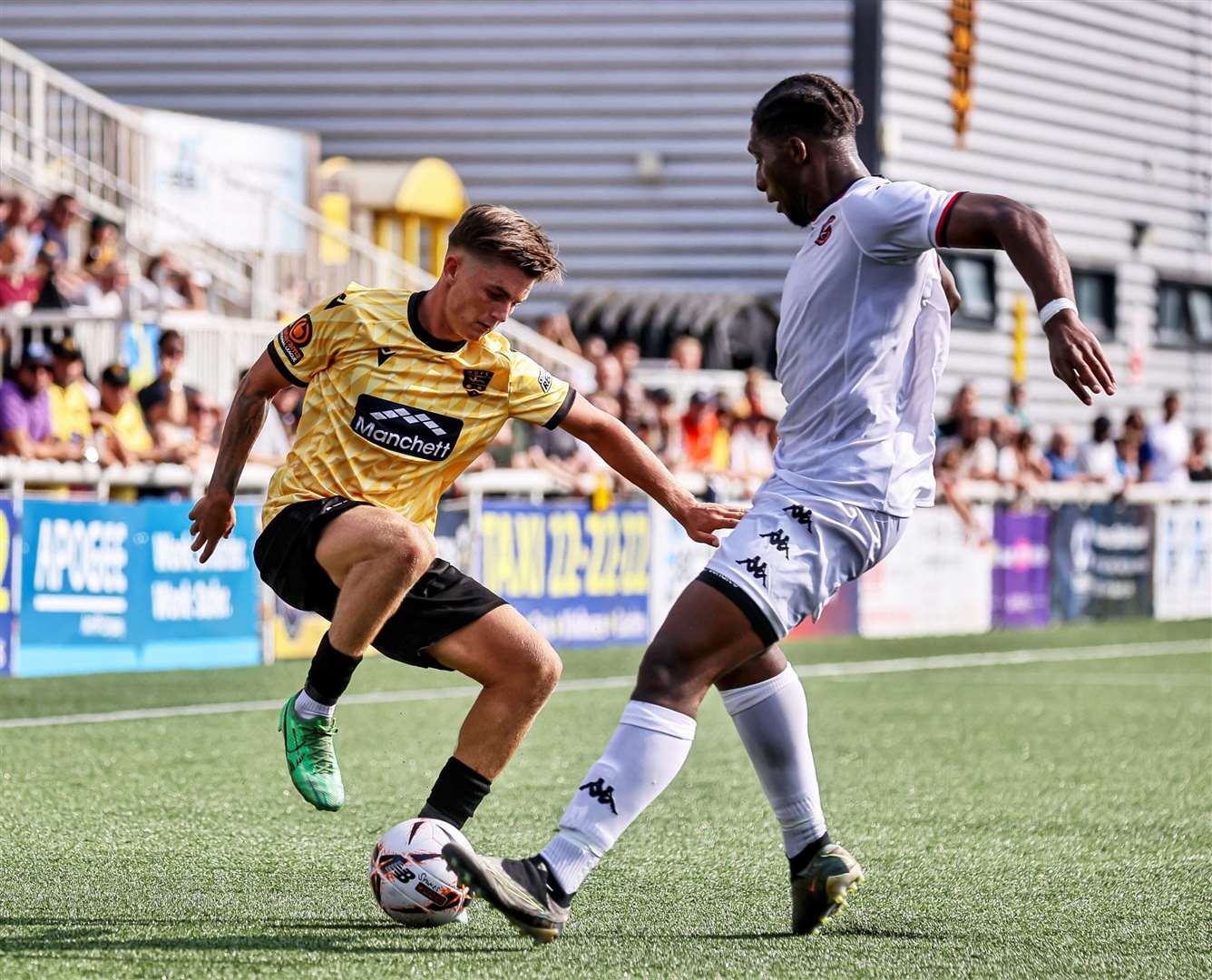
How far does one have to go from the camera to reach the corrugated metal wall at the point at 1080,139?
2397 cm

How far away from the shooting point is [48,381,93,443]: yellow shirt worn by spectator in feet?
42.6

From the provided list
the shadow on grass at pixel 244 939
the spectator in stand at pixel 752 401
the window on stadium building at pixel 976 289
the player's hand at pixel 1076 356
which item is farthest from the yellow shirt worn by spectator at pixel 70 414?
the window on stadium building at pixel 976 289

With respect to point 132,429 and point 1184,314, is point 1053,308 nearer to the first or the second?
point 132,429

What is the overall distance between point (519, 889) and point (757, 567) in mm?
939

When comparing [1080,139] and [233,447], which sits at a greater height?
[1080,139]

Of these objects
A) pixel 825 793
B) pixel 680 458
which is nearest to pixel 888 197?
pixel 825 793

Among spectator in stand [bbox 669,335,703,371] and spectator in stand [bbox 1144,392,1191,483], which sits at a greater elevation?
spectator in stand [bbox 669,335,703,371]

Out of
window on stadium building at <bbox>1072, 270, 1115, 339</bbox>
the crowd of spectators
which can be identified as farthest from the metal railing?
window on stadium building at <bbox>1072, 270, 1115, 339</bbox>

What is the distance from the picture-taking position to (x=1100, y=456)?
71.0 feet

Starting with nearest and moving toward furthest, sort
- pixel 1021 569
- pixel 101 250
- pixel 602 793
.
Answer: pixel 602 793, pixel 101 250, pixel 1021 569

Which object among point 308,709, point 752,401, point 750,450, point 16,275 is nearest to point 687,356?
point 752,401

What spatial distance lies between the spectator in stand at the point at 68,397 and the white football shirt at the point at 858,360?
8.57 metres

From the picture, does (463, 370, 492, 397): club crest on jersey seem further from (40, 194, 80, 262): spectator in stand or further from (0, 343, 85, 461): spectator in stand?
(40, 194, 80, 262): spectator in stand

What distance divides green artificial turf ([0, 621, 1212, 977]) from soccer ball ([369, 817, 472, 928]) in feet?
0.24
